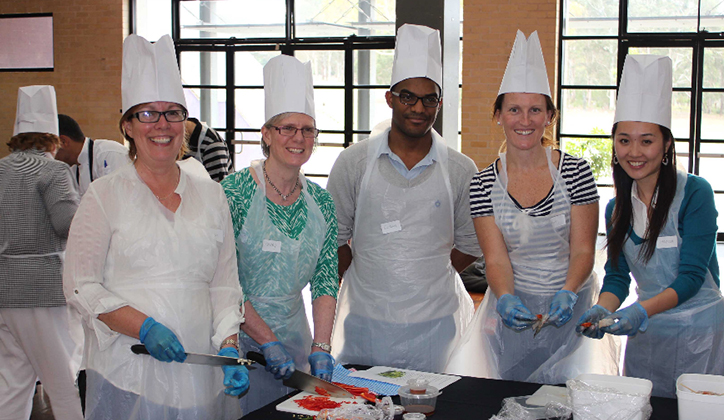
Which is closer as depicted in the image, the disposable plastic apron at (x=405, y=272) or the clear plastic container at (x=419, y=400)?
the clear plastic container at (x=419, y=400)

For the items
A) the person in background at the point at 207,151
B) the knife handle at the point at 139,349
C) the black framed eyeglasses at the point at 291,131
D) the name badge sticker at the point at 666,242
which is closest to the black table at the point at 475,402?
the knife handle at the point at 139,349

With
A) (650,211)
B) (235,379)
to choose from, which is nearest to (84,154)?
(235,379)

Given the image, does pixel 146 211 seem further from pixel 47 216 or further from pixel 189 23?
pixel 189 23

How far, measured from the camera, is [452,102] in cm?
405

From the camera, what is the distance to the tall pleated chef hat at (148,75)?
175cm

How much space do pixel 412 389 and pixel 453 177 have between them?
944mm

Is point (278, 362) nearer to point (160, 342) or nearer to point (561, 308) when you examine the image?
point (160, 342)

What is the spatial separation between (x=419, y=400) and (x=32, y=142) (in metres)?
2.19

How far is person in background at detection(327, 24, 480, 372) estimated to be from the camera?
2.32 m

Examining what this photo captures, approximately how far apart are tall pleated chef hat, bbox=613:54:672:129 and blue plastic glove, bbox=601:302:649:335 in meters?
0.59

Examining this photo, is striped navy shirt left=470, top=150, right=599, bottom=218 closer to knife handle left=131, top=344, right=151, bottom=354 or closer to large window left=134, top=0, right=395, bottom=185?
knife handle left=131, top=344, right=151, bottom=354

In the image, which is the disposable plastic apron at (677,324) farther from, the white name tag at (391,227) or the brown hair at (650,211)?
the white name tag at (391,227)

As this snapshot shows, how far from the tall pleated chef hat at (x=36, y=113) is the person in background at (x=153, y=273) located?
1452 millimetres

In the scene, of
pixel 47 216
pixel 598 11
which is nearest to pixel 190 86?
pixel 598 11
